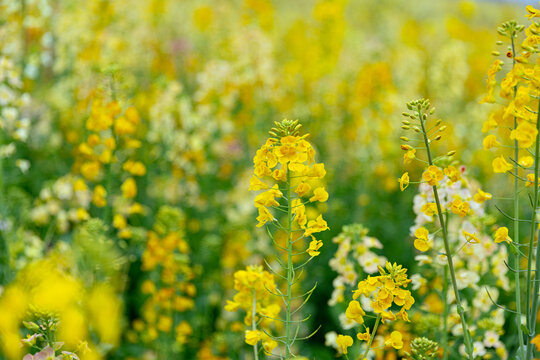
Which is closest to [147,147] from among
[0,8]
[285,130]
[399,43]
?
[0,8]

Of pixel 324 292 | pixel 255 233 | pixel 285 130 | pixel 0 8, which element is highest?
pixel 0 8

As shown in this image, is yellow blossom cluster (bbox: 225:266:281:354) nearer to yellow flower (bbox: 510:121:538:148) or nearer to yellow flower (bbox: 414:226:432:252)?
yellow flower (bbox: 414:226:432:252)

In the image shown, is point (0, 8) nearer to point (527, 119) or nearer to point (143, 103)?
point (143, 103)

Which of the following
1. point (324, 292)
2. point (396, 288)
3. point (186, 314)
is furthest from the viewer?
point (324, 292)

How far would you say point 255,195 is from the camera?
4816 millimetres

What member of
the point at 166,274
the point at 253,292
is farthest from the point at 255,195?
the point at 253,292

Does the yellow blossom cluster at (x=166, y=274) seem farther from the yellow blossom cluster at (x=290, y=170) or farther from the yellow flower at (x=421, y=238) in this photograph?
the yellow flower at (x=421, y=238)

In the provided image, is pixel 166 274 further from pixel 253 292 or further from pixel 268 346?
pixel 268 346

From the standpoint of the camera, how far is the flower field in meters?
1.78

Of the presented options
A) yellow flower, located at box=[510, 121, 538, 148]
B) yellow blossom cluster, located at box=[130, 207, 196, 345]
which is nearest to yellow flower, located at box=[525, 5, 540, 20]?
yellow flower, located at box=[510, 121, 538, 148]

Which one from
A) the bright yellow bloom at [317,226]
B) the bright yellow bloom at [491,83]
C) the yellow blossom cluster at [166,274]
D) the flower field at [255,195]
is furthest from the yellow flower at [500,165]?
the yellow blossom cluster at [166,274]

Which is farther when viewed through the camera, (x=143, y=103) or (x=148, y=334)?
(x=143, y=103)

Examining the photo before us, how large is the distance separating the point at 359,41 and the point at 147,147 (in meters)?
4.16

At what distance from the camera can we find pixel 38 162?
529 centimetres
